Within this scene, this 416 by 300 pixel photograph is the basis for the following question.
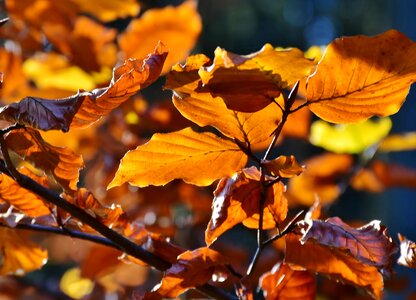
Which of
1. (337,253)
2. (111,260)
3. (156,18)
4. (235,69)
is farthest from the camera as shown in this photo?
(156,18)

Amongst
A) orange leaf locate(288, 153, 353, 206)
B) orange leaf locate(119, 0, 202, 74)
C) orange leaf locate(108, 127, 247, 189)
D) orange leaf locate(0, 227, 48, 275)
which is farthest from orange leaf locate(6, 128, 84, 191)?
orange leaf locate(288, 153, 353, 206)

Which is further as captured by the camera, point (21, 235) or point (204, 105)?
point (21, 235)

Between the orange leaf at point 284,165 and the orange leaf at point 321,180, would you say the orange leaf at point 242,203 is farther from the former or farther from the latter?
the orange leaf at point 321,180

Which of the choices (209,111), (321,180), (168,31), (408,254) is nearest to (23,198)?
(209,111)

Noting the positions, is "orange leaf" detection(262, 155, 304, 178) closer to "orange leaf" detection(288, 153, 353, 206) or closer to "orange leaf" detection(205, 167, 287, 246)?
"orange leaf" detection(205, 167, 287, 246)

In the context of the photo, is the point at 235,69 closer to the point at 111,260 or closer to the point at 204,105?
the point at 204,105

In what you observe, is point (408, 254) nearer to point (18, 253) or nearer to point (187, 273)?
point (187, 273)

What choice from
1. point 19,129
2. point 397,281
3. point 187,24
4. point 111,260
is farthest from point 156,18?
point 19,129

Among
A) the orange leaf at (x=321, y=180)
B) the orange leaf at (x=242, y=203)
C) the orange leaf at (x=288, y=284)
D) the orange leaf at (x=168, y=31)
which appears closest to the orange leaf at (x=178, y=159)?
the orange leaf at (x=242, y=203)
